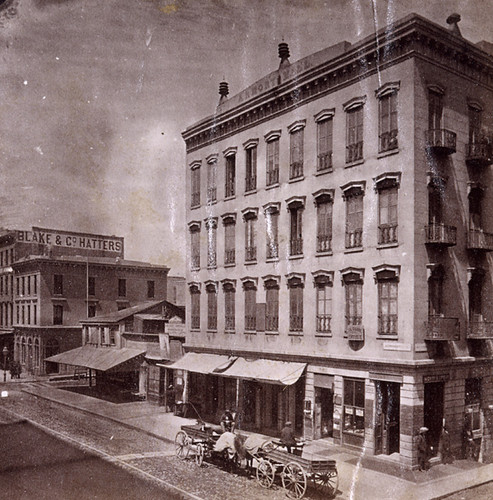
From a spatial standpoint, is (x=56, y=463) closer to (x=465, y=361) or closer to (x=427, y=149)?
(x=465, y=361)

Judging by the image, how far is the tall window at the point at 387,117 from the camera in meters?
21.6

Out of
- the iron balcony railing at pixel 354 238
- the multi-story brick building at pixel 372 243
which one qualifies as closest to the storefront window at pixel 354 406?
the multi-story brick building at pixel 372 243

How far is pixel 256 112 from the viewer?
28.0m

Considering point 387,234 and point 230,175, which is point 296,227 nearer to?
point 387,234

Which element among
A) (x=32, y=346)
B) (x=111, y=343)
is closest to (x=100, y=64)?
(x=111, y=343)

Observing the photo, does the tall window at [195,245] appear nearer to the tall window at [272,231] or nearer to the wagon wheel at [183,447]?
the tall window at [272,231]

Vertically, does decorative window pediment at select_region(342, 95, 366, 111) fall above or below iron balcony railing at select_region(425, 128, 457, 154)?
above

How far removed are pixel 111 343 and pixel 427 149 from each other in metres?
26.4

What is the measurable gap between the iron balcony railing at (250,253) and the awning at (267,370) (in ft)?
15.5

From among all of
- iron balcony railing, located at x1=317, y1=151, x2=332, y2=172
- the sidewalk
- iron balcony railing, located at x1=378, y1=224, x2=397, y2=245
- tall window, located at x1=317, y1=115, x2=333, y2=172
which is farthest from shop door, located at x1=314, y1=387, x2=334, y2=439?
tall window, located at x1=317, y1=115, x2=333, y2=172

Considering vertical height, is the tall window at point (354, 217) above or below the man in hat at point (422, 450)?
above

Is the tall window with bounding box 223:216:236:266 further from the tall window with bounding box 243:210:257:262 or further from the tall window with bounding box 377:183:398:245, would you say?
the tall window with bounding box 377:183:398:245

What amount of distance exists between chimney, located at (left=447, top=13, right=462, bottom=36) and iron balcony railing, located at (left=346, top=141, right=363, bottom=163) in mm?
5008

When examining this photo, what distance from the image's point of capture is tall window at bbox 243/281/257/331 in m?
28.1
